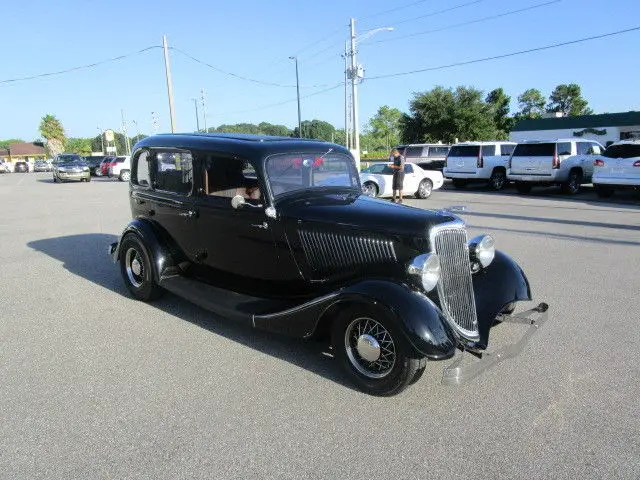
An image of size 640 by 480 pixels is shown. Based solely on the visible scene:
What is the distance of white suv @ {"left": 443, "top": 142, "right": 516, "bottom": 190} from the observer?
1927 cm

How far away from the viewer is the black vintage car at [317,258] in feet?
11.4

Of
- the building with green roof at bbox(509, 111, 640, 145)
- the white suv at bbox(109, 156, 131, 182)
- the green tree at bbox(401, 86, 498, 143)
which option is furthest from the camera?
the green tree at bbox(401, 86, 498, 143)

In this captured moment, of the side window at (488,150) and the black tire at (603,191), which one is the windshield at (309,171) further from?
the side window at (488,150)

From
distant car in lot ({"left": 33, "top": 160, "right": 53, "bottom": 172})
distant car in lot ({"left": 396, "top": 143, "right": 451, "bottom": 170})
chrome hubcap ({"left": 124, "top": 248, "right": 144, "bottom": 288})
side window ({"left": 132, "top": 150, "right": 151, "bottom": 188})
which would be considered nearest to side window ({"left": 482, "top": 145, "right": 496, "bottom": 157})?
distant car in lot ({"left": 396, "top": 143, "right": 451, "bottom": 170})

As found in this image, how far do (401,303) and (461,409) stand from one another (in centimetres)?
81

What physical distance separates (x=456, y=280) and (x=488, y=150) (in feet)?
56.4

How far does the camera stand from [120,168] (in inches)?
1293

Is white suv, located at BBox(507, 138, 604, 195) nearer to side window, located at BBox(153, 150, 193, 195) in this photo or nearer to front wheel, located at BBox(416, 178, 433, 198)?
front wheel, located at BBox(416, 178, 433, 198)

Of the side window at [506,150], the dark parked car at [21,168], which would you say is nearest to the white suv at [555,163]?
the side window at [506,150]

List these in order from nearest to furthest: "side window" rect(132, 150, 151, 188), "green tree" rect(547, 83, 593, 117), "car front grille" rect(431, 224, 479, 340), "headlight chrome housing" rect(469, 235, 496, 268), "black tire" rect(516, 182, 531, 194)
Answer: "car front grille" rect(431, 224, 479, 340) < "headlight chrome housing" rect(469, 235, 496, 268) < "side window" rect(132, 150, 151, 188) < "black tire" rect(516, 182, 531, 194) < "green tree" rect(547, 83, 593, 117)

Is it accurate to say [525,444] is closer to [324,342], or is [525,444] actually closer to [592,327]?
[324,342]

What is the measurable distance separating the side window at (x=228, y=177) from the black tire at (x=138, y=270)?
1131mm

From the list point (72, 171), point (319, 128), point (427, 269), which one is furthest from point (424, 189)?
point (319, 128)

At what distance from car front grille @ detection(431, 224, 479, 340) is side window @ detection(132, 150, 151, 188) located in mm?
3572
